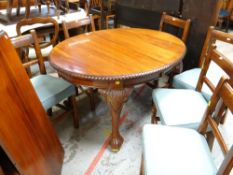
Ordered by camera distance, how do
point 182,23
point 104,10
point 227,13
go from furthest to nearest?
point 227,13 → point 104,10 → point 182,23

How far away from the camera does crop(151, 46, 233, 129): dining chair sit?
1324 mm

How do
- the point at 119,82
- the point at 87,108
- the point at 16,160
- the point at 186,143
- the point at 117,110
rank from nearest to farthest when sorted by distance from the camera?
the point at 16,160
the point at 186,143
the point at 119,82
the point at 117,110
the point at 87,108

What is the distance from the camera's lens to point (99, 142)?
186 centimetres

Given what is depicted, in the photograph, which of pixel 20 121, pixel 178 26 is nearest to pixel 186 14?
pixel 178 26

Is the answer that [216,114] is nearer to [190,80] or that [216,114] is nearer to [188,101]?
[188,101]

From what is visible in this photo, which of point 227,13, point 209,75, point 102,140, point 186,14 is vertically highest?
point 186,14

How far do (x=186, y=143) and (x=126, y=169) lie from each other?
668mm

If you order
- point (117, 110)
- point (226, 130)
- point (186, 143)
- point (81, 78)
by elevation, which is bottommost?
point (226, 130)

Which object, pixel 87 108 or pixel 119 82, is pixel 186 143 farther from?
pixel 87 108

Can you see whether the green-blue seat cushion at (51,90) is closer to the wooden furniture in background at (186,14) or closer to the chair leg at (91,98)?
the chair leg at (91,98)

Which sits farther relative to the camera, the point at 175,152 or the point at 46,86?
the point at 46,86

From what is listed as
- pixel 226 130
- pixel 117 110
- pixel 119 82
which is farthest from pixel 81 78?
pixel 226 130

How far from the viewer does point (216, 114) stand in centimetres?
114

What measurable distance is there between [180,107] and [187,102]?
10cm
